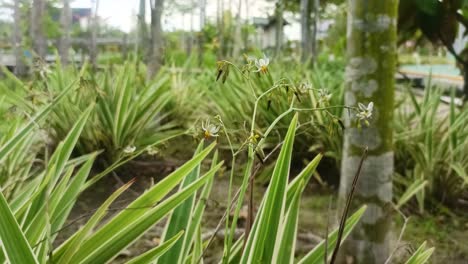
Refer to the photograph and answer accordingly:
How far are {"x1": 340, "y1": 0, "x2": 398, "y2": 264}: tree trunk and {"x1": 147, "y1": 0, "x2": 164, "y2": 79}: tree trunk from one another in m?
2.74

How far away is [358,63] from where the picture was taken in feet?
5.22

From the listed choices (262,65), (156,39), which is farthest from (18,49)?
(262,65)

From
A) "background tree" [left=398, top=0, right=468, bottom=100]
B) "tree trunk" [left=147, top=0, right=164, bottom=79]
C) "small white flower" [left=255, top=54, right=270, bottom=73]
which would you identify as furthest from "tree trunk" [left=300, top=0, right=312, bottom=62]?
"small white flower" [left=255, top=54, right=270, bottom=73]

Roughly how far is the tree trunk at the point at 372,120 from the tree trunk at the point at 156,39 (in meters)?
2.74

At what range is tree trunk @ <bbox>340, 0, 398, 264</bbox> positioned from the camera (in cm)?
155

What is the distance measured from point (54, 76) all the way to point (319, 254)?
11.6 feet

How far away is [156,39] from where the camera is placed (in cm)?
428

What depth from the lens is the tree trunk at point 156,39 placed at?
163 inches

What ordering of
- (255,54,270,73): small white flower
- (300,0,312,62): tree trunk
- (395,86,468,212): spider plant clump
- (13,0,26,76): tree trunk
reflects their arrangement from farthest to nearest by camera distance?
(13,0,26,76): tree trunk, (300,0,312,62): tree trunk, (395,86,468,212): spider plant clump, (255,54,270,73): small white flower

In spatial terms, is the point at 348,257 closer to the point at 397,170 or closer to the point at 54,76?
the point at 397,170

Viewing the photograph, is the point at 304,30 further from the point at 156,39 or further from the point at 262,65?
the point at 262,65

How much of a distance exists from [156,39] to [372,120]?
9.71 ft

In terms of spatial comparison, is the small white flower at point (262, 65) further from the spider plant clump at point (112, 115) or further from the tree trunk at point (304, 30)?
the tree trunk at point (304, 30)

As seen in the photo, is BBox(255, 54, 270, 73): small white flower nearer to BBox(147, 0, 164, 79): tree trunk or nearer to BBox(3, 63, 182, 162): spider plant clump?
BBox(3, 63, 182, 162): spider plant clump
